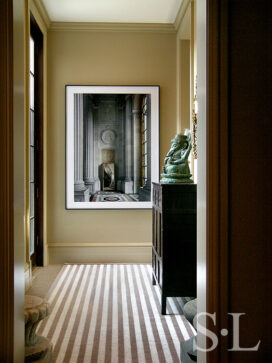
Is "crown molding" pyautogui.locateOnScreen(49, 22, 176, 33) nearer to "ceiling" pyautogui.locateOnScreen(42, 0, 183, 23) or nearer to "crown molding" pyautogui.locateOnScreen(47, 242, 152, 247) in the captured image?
"ceiling" pyautogui.locateOnScreen(42, 0, 183, 23)

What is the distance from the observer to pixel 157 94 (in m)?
4.96

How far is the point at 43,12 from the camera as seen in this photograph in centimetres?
450

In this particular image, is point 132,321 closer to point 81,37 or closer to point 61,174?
point 61,174

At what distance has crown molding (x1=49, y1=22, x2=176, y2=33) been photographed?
4.88 meters

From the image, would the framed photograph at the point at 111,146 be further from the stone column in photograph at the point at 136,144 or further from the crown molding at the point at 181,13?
the crown molding at the point at 181,13

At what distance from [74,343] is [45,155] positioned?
284cm

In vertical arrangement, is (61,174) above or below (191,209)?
above
